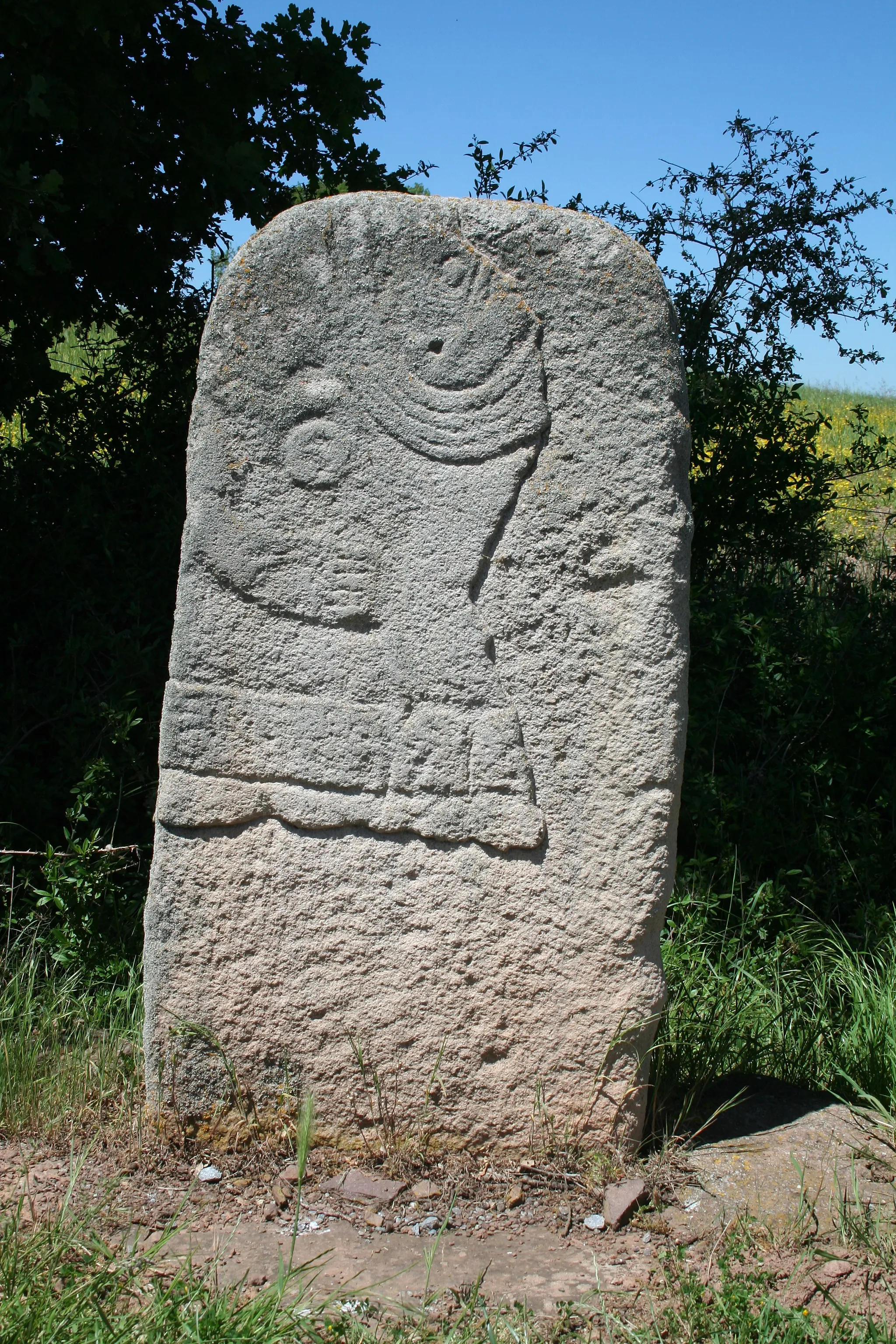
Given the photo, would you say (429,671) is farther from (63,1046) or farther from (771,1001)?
(771,1001)

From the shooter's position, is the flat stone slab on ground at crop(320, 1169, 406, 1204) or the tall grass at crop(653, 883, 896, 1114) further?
the tall grass at crop(653, 883, 896, 1114)

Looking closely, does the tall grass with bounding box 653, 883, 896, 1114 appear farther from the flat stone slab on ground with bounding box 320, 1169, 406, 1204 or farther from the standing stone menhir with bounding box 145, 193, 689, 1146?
the flat stone slab on ground with bounding box 320, 1169, 406, 1204

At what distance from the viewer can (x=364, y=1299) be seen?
189cm

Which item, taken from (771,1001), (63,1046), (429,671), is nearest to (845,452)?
(771,1001)

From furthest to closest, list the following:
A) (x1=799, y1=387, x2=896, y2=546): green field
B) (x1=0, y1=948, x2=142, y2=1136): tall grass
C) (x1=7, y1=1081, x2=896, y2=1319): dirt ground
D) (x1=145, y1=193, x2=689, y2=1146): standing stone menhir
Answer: (x1=799, y1=387, x2=896, y2=546): green field < (x1=0, y1=948, x2=142, y2=1136): tall grass < (x1=145, y1=193, x2=689, y2=1146): standing stone menhir < (x1=7, y1=1081, x2=896, y2=1319): dirt ground

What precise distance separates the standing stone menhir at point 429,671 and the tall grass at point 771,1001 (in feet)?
1.34

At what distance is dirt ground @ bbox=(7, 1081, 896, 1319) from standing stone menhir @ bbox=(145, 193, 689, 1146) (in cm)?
12

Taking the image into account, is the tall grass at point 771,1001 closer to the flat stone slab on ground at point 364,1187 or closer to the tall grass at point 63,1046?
the flat stone slab on ground at point 364,1187

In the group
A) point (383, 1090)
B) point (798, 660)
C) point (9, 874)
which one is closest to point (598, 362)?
point (383, 1090)

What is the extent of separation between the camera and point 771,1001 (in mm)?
3229

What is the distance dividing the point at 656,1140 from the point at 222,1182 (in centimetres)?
91

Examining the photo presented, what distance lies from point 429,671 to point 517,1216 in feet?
3.51

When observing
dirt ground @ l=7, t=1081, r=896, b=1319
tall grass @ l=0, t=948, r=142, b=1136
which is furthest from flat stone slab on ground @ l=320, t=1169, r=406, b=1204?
tall grass @ l=0, t=948, r=142, b=1136

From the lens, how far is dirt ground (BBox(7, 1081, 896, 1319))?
1.98 m
